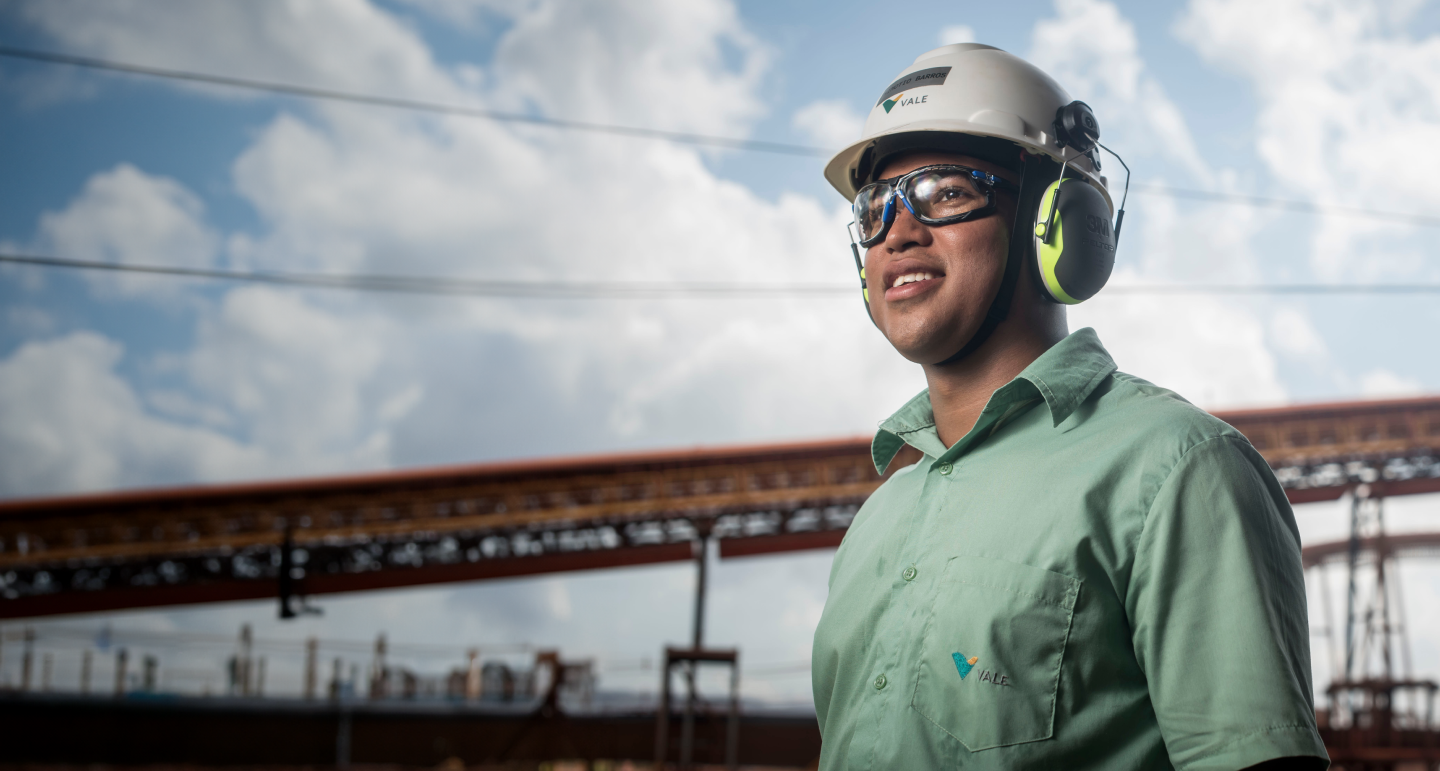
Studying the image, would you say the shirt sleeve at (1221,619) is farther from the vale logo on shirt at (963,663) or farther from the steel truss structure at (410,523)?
the steel truss structure at (410,523)

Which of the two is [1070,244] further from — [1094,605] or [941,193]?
[1094,605]

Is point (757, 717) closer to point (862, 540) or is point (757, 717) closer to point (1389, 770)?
point (1389, 770)

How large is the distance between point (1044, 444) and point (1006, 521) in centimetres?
16

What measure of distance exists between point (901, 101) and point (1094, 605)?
1146mm

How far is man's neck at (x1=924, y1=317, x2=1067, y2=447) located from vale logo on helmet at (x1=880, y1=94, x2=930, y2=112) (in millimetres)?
517

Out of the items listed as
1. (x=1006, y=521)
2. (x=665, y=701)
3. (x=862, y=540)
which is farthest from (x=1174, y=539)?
(x=665, y=701)

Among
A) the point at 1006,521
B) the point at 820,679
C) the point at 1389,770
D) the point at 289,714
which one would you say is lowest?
the point at 1389,770

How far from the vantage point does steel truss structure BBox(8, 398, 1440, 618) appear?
15555mm

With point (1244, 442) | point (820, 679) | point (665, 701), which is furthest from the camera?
point (665, 701)

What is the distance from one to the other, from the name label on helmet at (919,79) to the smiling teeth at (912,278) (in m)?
0.45

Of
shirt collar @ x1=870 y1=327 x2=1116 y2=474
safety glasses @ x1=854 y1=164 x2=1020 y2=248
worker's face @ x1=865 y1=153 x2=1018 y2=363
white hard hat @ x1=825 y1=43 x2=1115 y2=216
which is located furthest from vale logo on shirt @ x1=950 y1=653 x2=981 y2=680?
white hard hat @ x1=825 y1=43 x2=1115 y2=216

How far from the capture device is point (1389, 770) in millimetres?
13641

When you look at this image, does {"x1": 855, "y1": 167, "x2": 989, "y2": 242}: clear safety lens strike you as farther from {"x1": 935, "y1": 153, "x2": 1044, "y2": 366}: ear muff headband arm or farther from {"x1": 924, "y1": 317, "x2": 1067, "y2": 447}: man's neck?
{"x1": 924, "y1": 317, "x2": 1067, "y2": 447}: man's neck

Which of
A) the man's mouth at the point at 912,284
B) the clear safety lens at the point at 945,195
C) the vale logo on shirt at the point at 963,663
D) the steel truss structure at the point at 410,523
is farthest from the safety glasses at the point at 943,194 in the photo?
the steel truss structure at the point at 410,523
